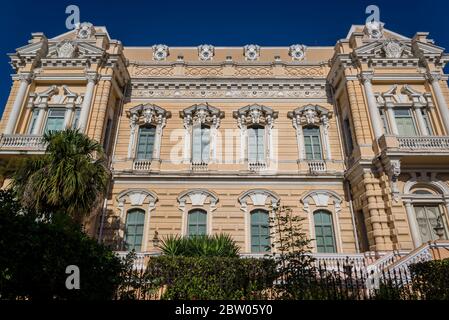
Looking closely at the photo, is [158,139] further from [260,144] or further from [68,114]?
[260,144]

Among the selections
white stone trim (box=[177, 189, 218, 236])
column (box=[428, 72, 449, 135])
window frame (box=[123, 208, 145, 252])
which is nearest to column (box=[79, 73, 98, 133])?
window frame (box=[123, 208, 145, 252])

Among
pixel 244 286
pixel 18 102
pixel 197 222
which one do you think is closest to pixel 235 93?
pixel 197 222

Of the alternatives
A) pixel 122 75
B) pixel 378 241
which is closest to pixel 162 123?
pixel 122 75

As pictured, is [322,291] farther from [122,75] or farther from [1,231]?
[122,75]

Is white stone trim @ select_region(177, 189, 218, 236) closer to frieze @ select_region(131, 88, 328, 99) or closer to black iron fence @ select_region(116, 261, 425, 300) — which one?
frieze @ select_region(131, 88, 328, 99)

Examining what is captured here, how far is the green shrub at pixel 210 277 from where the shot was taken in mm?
8039

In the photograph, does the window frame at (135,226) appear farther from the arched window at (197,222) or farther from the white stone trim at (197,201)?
the arched window at (197,222)

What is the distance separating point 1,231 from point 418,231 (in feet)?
47.9

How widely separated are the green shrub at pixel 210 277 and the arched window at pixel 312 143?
31.1ft

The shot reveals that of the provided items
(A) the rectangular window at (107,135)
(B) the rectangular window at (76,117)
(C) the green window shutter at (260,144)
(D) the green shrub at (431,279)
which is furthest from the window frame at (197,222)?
(D) the green shrub at (431,279)

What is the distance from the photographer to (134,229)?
14.8m

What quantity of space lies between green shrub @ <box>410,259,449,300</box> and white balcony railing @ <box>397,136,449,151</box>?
22.1 feet

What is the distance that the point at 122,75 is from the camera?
701 inches

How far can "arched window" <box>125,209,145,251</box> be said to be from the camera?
14383 mm
